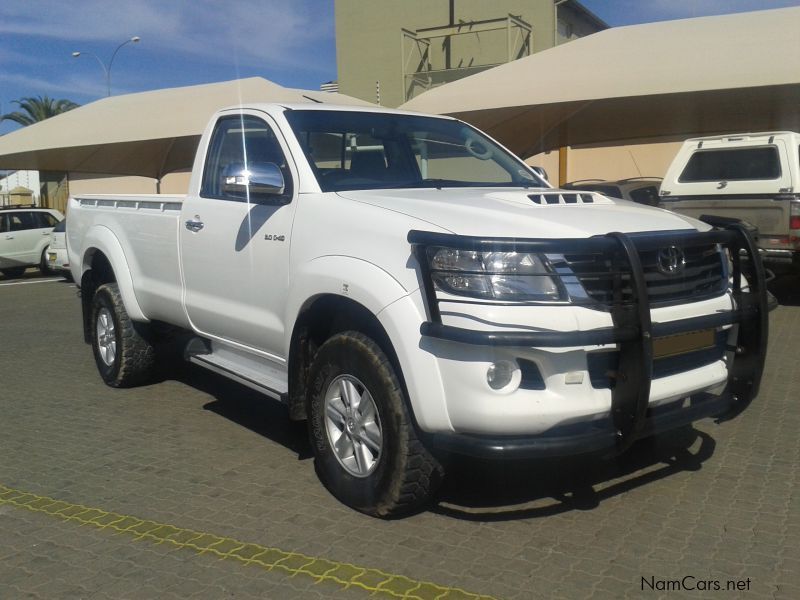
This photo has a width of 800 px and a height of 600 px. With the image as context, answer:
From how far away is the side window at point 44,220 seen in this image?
19.6 meters

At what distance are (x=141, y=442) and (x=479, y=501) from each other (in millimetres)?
2417

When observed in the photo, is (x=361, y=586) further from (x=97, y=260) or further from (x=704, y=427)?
(x=97, y=260)

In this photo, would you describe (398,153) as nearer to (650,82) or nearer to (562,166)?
(650,82)

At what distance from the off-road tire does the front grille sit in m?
18.3

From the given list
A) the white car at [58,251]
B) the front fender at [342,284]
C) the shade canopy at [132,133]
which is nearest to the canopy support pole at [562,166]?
the shade canopy at [132,133]

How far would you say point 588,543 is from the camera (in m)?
3.81

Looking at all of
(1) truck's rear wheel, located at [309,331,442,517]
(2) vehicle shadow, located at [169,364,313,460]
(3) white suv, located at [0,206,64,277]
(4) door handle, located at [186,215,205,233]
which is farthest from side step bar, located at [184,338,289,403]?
(3) white suv, located at [0,206,64,277]

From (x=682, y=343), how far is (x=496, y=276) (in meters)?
1.01

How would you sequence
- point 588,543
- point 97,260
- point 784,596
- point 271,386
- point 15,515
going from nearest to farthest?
point 784,596 < point 588,543 < point 15,515 < point 271,386 < point 97,260

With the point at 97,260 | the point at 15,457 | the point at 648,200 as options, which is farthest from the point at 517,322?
the point at 648,200

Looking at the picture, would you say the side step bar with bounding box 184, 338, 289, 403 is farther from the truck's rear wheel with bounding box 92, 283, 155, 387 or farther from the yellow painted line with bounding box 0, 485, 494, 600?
the truck's rear wheel with bounding box 92, 283, 155, 387

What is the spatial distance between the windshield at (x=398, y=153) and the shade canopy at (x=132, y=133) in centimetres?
927

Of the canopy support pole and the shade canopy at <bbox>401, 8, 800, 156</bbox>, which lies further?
the canopy support pole

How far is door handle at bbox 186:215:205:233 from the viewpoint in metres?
5.44
